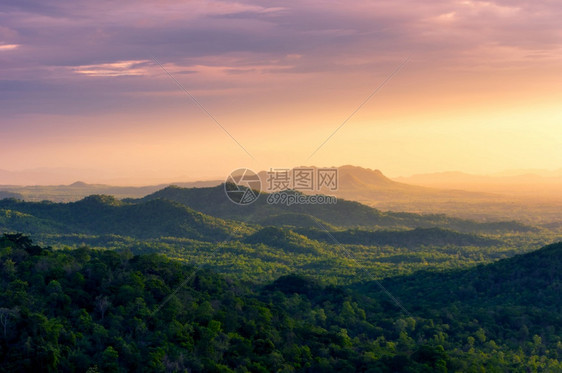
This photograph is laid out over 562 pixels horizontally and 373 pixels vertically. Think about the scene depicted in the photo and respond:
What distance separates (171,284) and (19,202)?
130896 millimetres

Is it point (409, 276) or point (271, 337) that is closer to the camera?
point (271, 337)

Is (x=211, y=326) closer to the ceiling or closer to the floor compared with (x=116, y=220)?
closer to the floor

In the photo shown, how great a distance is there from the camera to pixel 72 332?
43.6 m

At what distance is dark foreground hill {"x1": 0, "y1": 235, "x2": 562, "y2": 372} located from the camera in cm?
4275

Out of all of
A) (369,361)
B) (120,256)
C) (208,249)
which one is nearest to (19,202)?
(208,249)

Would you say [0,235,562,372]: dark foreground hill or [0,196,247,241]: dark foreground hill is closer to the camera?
[0,235,562,372]: dark foreground hill

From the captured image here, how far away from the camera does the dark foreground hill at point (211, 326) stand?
42.8 meters

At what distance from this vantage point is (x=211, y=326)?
49531 millimetres

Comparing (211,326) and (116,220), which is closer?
(211,326)

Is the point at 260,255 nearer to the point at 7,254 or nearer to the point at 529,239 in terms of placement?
the point at 7,254

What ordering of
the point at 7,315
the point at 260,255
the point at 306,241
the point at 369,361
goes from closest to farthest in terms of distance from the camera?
the point at 7,315 < the point at 369,361 < the point at 260,255 < the point at 306,241

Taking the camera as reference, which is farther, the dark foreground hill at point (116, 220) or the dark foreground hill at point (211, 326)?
the dark foreground hill at point (116, 220)

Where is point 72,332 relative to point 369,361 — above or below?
above

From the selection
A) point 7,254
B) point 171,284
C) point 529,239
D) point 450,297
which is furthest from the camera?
point 529,239
